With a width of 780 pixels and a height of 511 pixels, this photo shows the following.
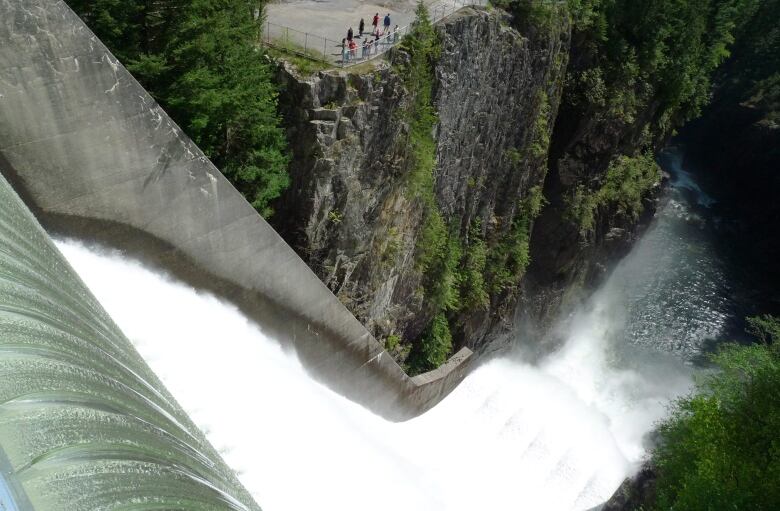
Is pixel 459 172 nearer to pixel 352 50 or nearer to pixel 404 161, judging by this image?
pixel 404 161

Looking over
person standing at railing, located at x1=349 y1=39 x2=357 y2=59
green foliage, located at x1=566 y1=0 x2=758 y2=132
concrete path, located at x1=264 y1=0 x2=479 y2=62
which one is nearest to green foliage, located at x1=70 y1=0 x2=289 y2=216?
concrete path, located at x1=264 y1=0 x2=479 y2=62

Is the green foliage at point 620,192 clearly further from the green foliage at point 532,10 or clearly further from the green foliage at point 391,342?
the green foliage at point 391,342

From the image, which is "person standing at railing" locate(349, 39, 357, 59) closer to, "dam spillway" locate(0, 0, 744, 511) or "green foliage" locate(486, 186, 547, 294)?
"dam spillway" locate(0, 0, 744, 511)

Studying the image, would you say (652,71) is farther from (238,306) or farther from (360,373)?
(238,306)

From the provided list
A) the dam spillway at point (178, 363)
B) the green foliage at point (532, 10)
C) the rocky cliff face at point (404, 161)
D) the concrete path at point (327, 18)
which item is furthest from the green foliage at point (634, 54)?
the dam spillway at point (178, 363)

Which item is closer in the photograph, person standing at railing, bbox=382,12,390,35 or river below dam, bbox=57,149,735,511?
river below dam, bbox=57,149,735,511
